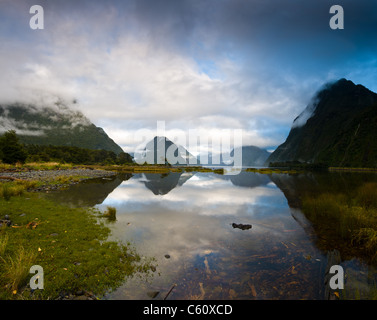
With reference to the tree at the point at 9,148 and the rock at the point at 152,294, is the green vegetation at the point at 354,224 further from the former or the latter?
the tree at the point at 9,148

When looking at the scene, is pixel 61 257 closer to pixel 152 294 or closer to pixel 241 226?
pixel 152 294

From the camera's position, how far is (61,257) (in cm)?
892

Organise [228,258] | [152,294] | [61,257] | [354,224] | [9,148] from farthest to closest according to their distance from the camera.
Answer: [9,148]
[354,224]
[228,258]
[61,257]
[152,294]

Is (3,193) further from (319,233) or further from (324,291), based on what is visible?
(319,233)

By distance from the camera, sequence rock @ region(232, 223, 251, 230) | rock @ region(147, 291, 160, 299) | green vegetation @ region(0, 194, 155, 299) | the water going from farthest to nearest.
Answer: rock @ region(232, 223, 251, 230), the water, rock @ region(147, 291, 160, 299), green vegetation @ region(0, 194, 155, 299)

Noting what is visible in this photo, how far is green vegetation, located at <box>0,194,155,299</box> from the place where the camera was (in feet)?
22.1

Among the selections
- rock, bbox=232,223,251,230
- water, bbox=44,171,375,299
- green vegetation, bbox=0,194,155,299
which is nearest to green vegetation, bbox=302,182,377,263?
water, bbox=44,171,375,299

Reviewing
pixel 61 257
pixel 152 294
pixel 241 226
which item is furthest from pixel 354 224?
pixel 61 257

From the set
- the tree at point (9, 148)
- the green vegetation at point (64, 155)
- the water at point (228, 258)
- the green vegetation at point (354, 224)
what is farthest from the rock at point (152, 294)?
the green vegetation at point (64, 155)

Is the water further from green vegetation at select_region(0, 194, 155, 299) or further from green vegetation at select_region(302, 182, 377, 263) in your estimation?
green vegetation at select_region(302, 182, 377, 263)
